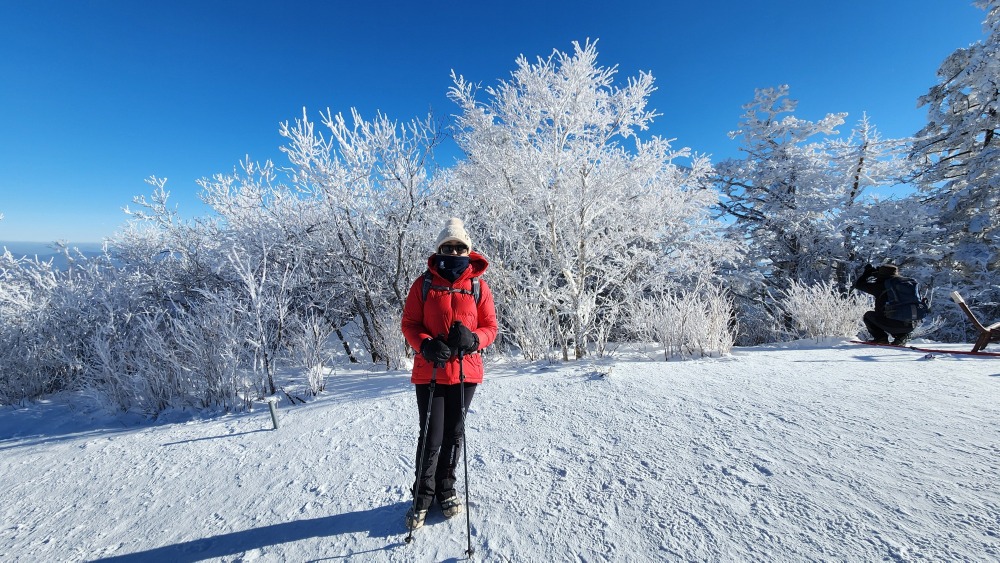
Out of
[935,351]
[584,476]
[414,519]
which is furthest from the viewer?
[935,351]

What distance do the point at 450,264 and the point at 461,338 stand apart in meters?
0.42

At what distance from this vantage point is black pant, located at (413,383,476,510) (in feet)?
6.13

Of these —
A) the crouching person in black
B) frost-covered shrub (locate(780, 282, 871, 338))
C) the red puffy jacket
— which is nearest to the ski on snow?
the crouching person in black

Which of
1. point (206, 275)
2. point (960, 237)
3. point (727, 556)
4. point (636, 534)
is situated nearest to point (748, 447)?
point (727, 556)

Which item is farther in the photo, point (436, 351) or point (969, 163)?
point (969, 163)

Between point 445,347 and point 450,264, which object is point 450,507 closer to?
point 445,347

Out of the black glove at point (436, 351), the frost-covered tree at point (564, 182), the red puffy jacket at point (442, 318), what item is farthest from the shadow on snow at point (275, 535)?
the frost-covered tree at point (564, 182)

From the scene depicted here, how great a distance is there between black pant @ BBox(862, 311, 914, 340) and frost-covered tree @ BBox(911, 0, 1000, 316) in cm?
638

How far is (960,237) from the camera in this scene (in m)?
8.88

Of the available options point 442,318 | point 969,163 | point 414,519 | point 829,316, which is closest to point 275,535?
point 414,519

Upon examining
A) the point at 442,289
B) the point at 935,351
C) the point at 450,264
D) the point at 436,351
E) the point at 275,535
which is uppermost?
the point at 450,264

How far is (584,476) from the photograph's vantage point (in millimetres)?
2076

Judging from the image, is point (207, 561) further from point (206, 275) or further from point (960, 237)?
point (960, 237)

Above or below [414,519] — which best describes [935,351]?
above
